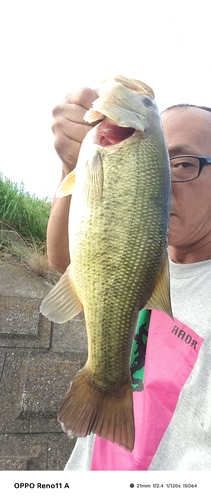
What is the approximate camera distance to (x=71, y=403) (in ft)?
3.94

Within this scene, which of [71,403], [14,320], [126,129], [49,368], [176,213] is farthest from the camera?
[14,320]

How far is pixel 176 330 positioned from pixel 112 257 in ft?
1.87

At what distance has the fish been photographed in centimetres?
120

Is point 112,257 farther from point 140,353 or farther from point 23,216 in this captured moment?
point 23,216

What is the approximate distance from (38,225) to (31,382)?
2.96 m

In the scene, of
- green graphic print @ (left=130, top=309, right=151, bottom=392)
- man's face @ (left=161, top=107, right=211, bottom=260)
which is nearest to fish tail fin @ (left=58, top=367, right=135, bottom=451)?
green graphic print @ (left=130, top=309, right=151, bottom=392)

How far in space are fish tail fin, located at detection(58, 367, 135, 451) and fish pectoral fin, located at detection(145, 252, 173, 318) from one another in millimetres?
330

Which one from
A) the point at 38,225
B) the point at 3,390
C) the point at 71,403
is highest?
the point at 71,403

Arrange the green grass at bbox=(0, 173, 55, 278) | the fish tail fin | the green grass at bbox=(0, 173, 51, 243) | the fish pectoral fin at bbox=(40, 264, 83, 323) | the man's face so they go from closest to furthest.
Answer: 1. the fish tail fin
2. the fish pectoral fin at bbox=(40, 264, 83, 323)
3. the man's face
4. the green grass at bbox=(0, 173, 55, 278)
5. the green grass at bbox=(0, 173, 51, 243)

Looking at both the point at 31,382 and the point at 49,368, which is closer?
the point at 31,382

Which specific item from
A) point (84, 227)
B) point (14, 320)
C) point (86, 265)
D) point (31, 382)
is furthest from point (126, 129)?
point (14, 320)

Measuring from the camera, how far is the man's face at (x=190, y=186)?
5.58ft

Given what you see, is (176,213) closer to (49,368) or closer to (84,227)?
(84,227)

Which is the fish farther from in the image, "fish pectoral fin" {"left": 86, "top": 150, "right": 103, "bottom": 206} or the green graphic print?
the green graphic print
